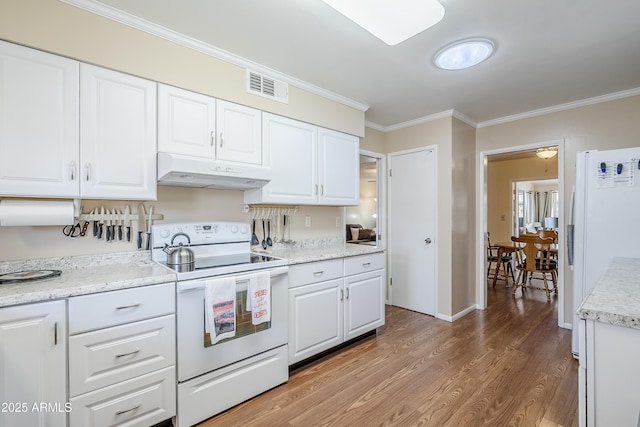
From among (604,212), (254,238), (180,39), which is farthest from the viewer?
(254,238)

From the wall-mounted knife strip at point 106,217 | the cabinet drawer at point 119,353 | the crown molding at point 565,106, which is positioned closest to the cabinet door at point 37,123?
the wall-mounted knife strip at point 106,217

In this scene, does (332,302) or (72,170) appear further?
(332,302)

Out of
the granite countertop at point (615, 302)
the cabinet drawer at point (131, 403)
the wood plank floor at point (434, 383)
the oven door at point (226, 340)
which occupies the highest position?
the granite countertop at point (615, 302)

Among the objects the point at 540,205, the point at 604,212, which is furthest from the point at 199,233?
the point at 540,205

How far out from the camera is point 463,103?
3.23 metres

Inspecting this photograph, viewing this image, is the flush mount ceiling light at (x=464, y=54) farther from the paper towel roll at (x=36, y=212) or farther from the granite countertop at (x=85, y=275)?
the paper towel roll at (x=36, y=212)

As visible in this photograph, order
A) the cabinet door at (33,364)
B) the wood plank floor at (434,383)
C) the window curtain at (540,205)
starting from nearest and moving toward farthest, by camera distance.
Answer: the cabinet door at (33,364) → the wood plank floor at (434,383) → the window curtain at (540,205)

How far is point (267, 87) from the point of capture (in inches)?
97.7

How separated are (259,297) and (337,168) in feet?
5.12

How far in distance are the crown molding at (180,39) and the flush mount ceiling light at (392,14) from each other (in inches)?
42.0

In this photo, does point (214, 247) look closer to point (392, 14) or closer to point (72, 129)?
point (72, 129)

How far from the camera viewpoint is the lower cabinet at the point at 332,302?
2324 millimetres

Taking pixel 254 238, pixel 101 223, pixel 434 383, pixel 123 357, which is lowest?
pixel 434 383

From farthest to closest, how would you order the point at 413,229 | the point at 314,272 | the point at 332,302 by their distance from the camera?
the point at 413,229 → the point at 332,302 → the point at 314,272
